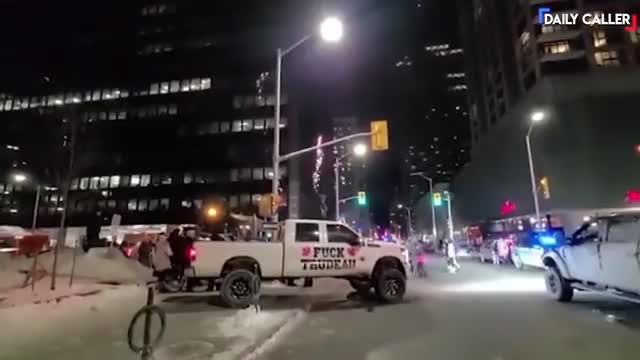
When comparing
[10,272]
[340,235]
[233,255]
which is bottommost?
[10,272]

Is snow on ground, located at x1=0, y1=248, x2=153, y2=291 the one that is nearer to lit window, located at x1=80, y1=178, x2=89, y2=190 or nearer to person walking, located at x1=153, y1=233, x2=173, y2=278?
person walking, located at x1=153, y1=233, x2=173, y2=278

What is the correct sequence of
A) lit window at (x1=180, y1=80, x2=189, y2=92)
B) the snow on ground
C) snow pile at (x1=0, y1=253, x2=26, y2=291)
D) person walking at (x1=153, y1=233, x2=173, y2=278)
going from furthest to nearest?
lit window at (x1=180, y1=80, x2=189, y2=92) → the snow on ground → snow pile at (x1=0, y1=253, x2=26, y2=291) → person walking at (x1=153, y1=233, x2=173, y2=278)

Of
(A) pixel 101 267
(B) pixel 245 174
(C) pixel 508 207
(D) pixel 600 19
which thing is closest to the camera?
(A) pixel 101 267

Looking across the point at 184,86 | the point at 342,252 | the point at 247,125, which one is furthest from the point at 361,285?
the point at 184,86

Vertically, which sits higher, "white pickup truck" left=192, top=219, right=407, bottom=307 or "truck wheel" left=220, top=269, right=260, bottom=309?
"white pickup truck" left=192, top=219, right=407, bottom=307

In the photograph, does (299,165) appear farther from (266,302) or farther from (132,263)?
(266,302)

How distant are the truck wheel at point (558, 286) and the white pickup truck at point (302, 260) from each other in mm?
4137

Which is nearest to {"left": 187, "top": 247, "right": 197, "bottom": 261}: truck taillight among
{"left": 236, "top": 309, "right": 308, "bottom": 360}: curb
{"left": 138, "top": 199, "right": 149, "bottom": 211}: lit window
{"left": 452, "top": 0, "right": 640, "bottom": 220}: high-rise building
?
{"left": 236, "top": 309, "right": 308, "bottom": 360}: curb

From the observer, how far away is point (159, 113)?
2539 inches

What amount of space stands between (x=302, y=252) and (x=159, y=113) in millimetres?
57228

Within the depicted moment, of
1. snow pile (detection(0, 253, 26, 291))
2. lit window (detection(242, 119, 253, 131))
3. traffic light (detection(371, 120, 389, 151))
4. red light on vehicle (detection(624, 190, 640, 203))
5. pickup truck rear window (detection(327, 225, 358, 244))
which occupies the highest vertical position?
lit window (detection(242, 119, 253, 131))

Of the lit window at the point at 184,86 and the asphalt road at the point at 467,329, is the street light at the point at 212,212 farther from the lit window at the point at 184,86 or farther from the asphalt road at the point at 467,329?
the asphalt road at the point at 467,329

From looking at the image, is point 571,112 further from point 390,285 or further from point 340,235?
point 340,235

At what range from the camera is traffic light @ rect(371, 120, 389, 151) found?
56.6 feet
